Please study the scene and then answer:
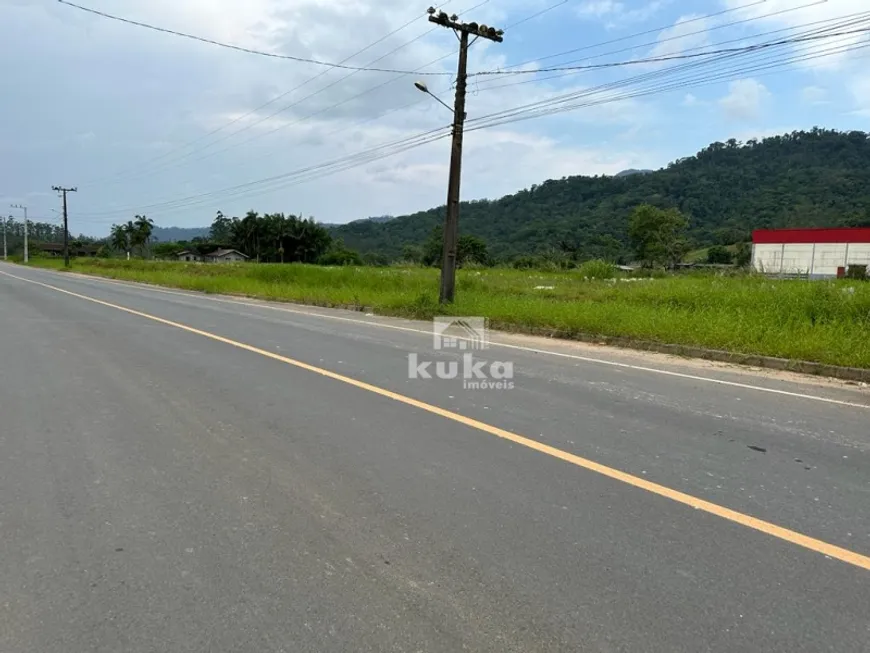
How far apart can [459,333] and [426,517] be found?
9644 millimetres

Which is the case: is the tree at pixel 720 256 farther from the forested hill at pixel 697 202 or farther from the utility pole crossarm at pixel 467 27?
the utility pole crossarm at pixel 467 27

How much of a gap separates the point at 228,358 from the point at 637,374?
19.7 ft

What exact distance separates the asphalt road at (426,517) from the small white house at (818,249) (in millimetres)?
47810

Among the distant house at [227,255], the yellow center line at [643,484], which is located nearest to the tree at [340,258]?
the distant house at [227,255]

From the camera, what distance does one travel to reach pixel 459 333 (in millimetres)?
13156

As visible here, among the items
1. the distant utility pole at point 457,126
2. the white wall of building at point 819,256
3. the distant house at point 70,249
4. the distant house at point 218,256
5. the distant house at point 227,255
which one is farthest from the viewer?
the distant house at point 70,249

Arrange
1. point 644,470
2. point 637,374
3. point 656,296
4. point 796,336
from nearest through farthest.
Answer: point 644,470, point 637,374, point 796,336, point 656,296

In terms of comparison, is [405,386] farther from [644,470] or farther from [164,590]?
[164,590]

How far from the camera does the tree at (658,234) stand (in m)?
69.4

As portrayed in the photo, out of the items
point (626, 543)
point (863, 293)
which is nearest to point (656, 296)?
point (863, 293)

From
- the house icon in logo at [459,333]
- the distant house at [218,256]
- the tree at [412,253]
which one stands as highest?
the tree at [412,253]

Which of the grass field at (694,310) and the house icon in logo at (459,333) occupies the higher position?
the grass field at (694,310)

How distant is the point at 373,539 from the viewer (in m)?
3.32

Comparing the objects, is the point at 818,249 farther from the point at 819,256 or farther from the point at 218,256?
the point at 218,256
